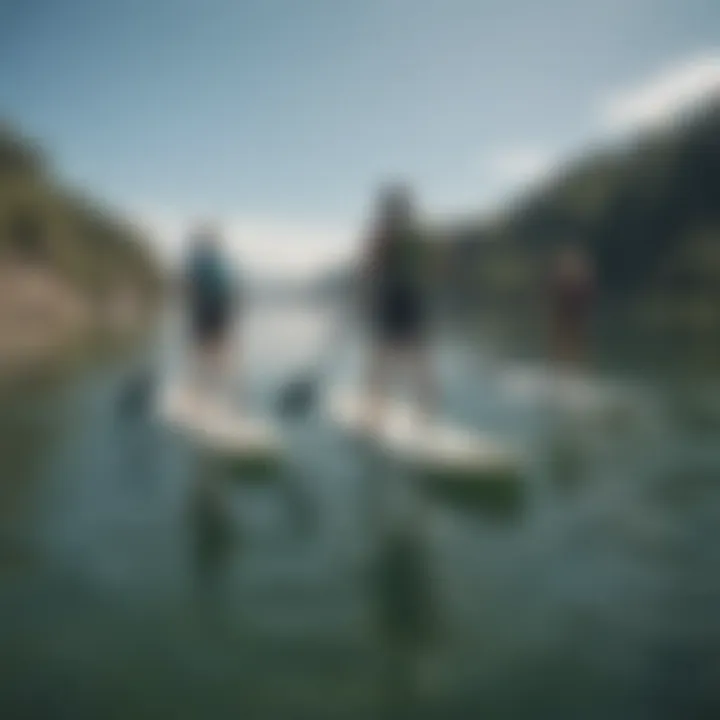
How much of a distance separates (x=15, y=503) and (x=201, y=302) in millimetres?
2456

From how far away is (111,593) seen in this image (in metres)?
5.22

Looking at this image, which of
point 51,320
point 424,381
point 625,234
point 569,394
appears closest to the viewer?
point 424,381

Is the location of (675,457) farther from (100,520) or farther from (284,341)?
(100,520)

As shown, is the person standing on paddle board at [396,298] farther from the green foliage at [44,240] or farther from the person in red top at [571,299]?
the green foliage at [44,240]

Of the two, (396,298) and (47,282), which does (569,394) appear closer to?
(396,298)

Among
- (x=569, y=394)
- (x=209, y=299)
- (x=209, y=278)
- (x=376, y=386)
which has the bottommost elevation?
(x=569, y=394)

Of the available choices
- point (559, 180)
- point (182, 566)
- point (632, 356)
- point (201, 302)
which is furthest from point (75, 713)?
point (632, 356)

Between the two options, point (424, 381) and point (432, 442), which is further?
point (432, 442)

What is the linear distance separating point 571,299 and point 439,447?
6.18 feet

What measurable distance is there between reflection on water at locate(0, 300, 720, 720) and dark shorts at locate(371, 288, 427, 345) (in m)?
0.40

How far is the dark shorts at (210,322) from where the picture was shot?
21.5 feet

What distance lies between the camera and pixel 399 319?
21.0ft

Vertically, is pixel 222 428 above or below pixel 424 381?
below

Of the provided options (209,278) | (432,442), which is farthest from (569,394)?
(209,278)
